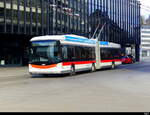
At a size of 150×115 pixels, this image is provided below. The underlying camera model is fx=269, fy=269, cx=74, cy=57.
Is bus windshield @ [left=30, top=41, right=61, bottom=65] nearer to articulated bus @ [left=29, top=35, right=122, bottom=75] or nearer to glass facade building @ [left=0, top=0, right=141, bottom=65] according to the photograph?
articulated bus @ [left=29, top=35, right=122, bottom=75]

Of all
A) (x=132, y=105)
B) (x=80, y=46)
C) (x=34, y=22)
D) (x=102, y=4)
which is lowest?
(x=132, y=105)

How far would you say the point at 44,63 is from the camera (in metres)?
18.5

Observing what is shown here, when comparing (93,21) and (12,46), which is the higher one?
(93,21)

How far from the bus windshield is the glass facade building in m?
6.87

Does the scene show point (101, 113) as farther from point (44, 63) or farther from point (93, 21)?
point (93, 21)

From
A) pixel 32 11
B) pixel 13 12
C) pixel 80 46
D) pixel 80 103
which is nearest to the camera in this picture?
pixel 80 103

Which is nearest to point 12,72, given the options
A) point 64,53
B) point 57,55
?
point 64,53

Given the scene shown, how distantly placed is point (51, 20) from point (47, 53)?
23.6m

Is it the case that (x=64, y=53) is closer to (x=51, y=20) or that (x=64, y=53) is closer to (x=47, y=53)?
(x=47, y=53)

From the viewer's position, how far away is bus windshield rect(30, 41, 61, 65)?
18453 millimetres

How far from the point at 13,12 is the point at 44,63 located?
19618 millimetres

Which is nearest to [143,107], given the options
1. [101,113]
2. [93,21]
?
[101,113]

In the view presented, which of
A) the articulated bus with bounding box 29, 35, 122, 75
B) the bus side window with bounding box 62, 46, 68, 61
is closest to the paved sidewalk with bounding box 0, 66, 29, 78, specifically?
the articulated bus with bounding box 29, 35, 122, 75

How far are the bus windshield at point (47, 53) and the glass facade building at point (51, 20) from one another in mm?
6868
